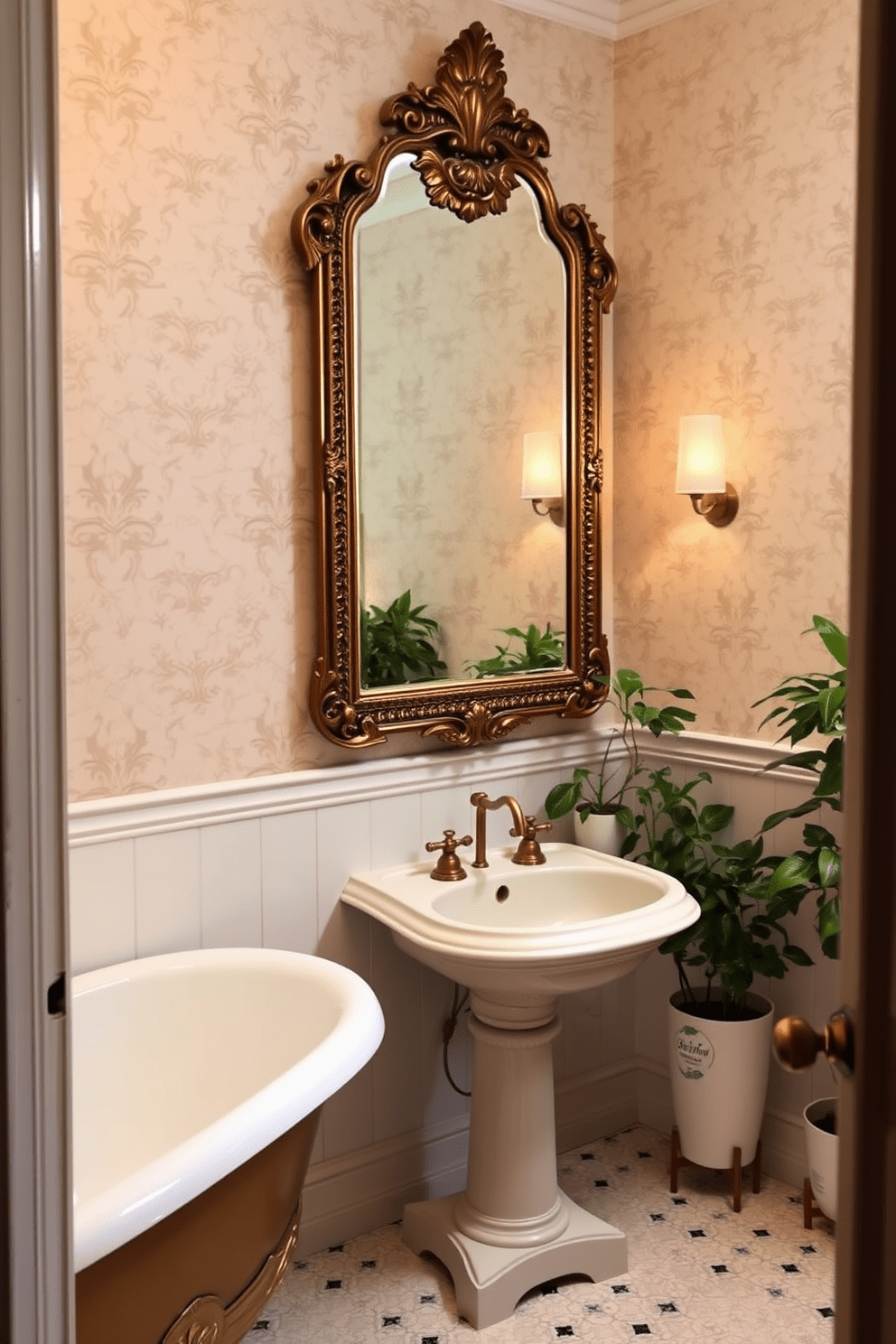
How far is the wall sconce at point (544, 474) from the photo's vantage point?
117 inches

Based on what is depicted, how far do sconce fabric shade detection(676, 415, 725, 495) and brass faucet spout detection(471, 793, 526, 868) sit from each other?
83cm

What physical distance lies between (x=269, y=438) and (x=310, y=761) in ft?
2.21

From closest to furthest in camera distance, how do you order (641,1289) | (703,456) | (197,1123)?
(197,1123) → (641,1289) → (703,456)

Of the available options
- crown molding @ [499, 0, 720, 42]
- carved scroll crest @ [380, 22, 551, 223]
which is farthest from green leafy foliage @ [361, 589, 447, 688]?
crown molding @ [499, 0, 720, 42]

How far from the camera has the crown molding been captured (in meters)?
2.94

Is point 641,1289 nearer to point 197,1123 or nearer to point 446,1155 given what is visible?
point 446,1155

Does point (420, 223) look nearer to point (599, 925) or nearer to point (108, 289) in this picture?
point (108, 289)

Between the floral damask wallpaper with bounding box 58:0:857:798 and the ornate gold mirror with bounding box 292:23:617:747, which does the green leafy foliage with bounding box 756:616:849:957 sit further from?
the ornate gold mirror with bounding box 292:23:617:747

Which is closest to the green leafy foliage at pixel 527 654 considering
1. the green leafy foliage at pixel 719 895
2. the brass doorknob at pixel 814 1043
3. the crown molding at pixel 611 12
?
the green leafy foliage at pixel 719 895

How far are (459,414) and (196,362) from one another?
641 millimetres

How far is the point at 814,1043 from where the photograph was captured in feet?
3.11

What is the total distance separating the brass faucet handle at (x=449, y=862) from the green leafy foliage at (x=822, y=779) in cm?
65

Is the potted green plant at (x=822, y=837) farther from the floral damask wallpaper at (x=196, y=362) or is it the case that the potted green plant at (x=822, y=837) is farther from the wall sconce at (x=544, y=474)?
the floral damask wallpaper at (x=196, y=362)

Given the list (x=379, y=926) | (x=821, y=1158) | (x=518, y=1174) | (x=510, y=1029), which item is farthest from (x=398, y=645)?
(x=821, y=1158)
